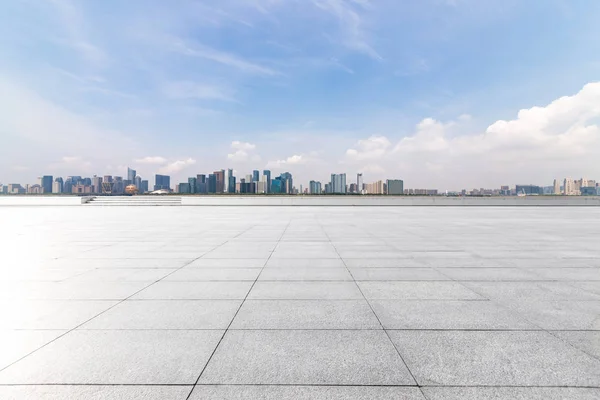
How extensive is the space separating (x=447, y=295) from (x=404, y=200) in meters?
37.5

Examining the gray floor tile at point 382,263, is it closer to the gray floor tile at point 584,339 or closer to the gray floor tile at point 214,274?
the gray floor tile at point 214,274

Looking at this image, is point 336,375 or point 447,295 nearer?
point 336,375

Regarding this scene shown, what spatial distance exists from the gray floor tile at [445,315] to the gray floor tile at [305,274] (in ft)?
5.37

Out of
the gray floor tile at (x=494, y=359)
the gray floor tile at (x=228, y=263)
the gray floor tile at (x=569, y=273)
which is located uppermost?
the gray floor tile at (x=569, y=273)

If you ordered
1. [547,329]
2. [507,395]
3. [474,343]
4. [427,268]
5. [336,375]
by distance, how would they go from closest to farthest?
1. [507,395]
2. [336,375]
3. [474,343]
4. [547,329]
5. [427,268]

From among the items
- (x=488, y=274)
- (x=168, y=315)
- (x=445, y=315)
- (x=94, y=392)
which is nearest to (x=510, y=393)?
(x=445, y=315)

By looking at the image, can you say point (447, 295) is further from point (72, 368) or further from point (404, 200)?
point (404, 200)

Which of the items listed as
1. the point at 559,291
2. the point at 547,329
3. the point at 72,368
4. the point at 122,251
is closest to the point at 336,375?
the point at 72,368

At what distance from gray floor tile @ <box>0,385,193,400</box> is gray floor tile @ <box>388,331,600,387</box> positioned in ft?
7.83

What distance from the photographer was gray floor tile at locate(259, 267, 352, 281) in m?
6.89

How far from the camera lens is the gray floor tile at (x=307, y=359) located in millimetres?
3229

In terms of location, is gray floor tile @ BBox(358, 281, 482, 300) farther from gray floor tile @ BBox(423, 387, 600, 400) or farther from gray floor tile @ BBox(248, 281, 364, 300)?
gray floor tile @ BBox(423, 387, 600, 400)

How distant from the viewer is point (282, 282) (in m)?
6.61

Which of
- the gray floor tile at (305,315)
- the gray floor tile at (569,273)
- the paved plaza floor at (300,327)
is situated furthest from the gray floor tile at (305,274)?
the gray floor tile at (569,273)
